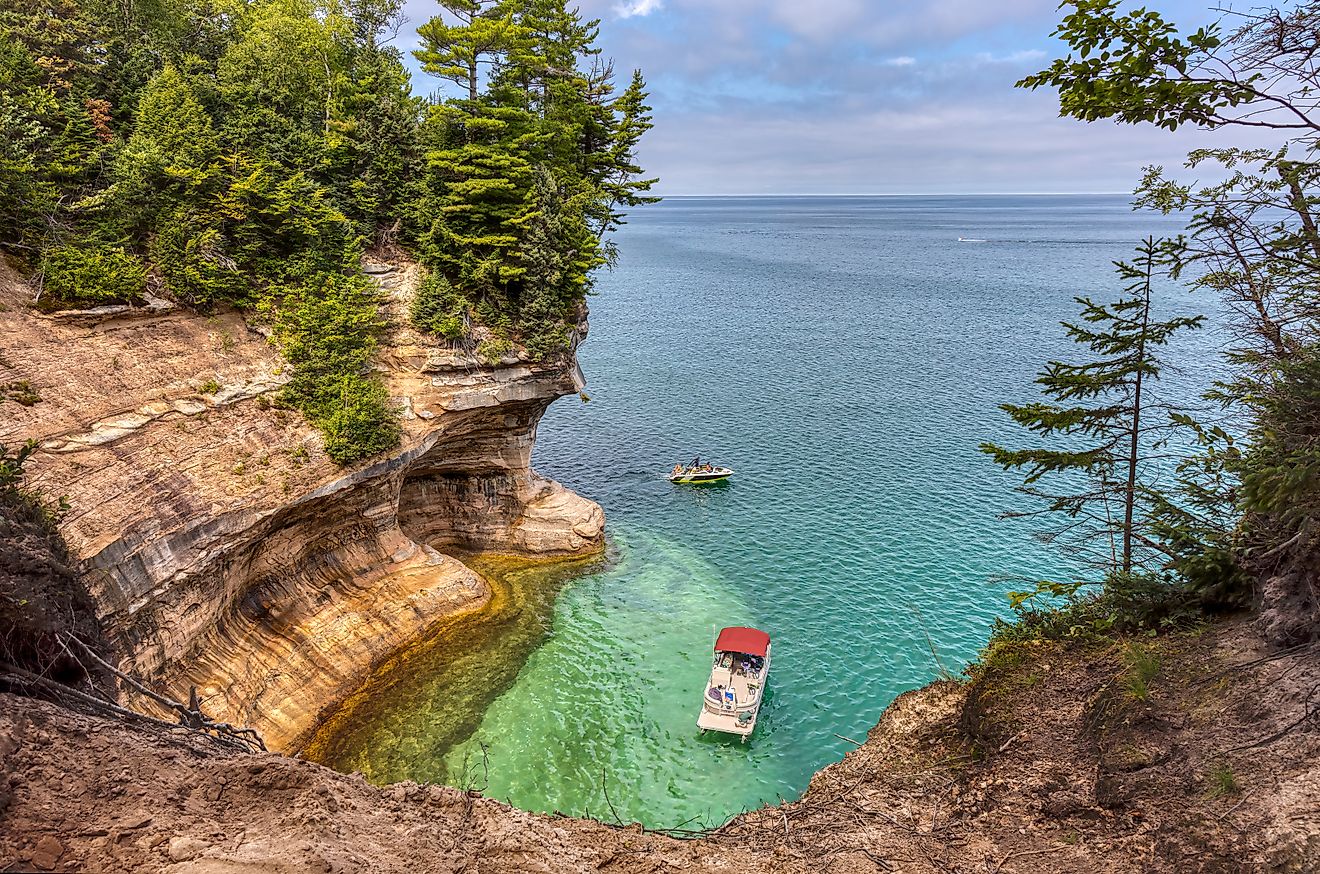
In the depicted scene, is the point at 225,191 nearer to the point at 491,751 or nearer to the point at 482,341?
the point at 482,341

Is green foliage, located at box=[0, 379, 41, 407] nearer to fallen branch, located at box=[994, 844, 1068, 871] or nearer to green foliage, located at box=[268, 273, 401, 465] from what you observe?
green foliage, located at box=[268, 273, 401, 465]

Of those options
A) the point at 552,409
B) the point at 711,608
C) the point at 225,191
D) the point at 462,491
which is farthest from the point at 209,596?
the point at 552,409

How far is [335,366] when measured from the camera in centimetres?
2317

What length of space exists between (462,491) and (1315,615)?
91.2 ft

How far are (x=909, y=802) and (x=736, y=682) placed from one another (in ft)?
36.4

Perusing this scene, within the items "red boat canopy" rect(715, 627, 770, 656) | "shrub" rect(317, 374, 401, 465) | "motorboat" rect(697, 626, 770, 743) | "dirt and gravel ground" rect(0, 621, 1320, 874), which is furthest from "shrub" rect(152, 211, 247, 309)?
"motorboat" rect(697, 626, 770, 743)

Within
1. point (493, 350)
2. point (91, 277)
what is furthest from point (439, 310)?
point (91, 277)

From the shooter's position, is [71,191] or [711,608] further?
[711,608]

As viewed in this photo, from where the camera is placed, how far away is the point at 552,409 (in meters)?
49.6

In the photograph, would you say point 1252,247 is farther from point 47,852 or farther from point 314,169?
point 314,169

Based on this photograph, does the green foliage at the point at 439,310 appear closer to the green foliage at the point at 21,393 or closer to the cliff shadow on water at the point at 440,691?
the cliff shadow on water at the point at 440,691

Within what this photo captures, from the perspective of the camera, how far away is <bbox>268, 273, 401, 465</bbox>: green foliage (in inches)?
873

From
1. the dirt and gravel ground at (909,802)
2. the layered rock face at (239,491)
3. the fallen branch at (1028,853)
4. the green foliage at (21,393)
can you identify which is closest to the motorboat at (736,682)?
the dirt and gravel ground at (909,802)

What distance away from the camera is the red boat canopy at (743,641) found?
22.5 m
